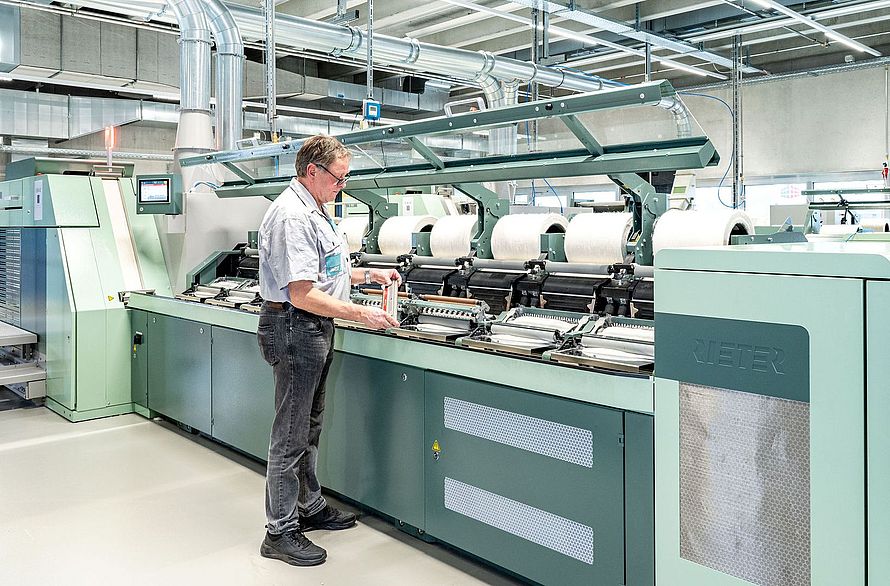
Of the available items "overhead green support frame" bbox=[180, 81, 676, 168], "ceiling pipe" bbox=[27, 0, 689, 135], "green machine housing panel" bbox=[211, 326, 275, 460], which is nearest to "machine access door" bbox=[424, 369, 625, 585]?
"overhead green support frame" bbox=[180, 81, 676, 168]

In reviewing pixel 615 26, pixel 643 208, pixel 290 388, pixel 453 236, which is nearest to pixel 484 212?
pixel 453 236

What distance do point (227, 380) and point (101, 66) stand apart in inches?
195

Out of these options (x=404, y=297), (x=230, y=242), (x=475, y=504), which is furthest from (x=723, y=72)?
(x=475, y=504)

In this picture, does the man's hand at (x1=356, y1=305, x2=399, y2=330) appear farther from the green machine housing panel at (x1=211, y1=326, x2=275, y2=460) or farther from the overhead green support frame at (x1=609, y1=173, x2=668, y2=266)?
the green machine housing panel at (x1=211, y1=326, x2=275, y2=460)

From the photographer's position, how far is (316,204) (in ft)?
9.19

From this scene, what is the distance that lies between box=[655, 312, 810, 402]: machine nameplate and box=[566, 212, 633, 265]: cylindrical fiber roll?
3.09ft

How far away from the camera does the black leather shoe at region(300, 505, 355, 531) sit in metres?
3.07

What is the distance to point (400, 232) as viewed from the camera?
12.1ft

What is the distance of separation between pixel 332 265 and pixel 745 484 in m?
1.61

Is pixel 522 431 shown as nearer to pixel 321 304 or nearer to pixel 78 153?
pixel 321 304

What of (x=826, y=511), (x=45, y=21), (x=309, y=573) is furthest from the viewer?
(x=45, y=21)

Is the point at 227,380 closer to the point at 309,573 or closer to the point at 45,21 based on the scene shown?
the point at 309,573

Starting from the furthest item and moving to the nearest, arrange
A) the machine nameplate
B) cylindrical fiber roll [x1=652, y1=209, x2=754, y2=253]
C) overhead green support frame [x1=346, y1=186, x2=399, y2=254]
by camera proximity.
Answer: overhead green support frame [x1=346, y1=186, x2=399, y2=254], cylindrical fiber roll [x1=652, y1=209, x2=754, y2=253], the machine nameplate

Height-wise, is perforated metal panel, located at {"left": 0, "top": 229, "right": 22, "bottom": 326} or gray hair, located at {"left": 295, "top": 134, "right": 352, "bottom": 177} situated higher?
gray hair, located at {"left": 295, "top": 134, "right": 352, "bottom": 177}
